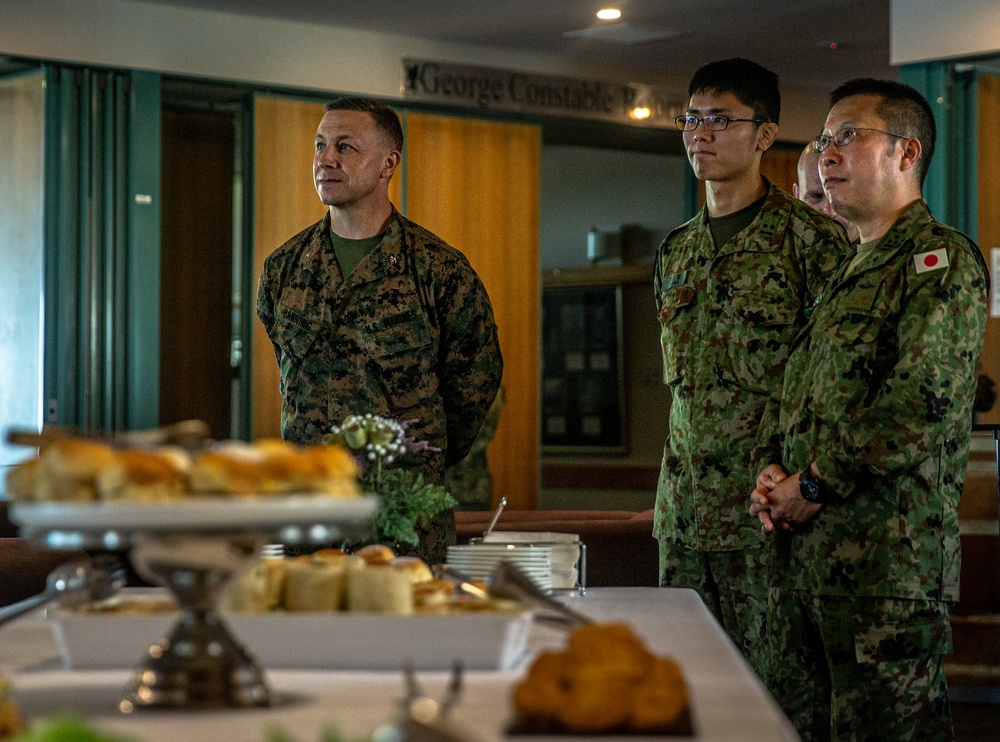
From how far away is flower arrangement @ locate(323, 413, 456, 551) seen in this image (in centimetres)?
227

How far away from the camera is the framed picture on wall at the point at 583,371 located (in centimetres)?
1116

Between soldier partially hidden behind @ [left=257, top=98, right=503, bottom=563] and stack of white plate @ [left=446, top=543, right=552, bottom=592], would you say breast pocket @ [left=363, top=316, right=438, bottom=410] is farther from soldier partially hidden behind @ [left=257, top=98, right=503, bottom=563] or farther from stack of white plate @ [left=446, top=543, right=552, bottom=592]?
stack of white plate @ [left=446, top=543, right=552, bottom=592]

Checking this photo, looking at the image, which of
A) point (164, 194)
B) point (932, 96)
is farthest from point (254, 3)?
point (932, 96)

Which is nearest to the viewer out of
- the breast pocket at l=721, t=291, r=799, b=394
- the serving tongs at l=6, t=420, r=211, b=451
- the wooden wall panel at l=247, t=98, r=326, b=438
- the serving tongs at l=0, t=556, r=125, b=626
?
the serving tongs at l=6, t=420, r=211, b=451

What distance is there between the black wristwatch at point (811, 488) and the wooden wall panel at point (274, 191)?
183 inches

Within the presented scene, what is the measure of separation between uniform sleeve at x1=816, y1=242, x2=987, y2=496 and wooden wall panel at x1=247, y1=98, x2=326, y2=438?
4.73 metres

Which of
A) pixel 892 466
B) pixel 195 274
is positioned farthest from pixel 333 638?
pixel 195 274

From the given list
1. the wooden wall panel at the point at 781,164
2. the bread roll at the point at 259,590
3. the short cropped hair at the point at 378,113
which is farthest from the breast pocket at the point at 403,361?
the wooden wall panel at the point at 781,164

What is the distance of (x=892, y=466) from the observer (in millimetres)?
2395

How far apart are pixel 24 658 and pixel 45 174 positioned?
5.19 meters

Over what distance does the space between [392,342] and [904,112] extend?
1.24m

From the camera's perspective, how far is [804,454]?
8.42ft

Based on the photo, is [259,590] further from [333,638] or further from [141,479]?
[141,479]

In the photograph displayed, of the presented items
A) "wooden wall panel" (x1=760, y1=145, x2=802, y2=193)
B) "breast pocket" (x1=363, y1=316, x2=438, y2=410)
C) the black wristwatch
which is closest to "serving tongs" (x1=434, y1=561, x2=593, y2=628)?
the black wristwatch
